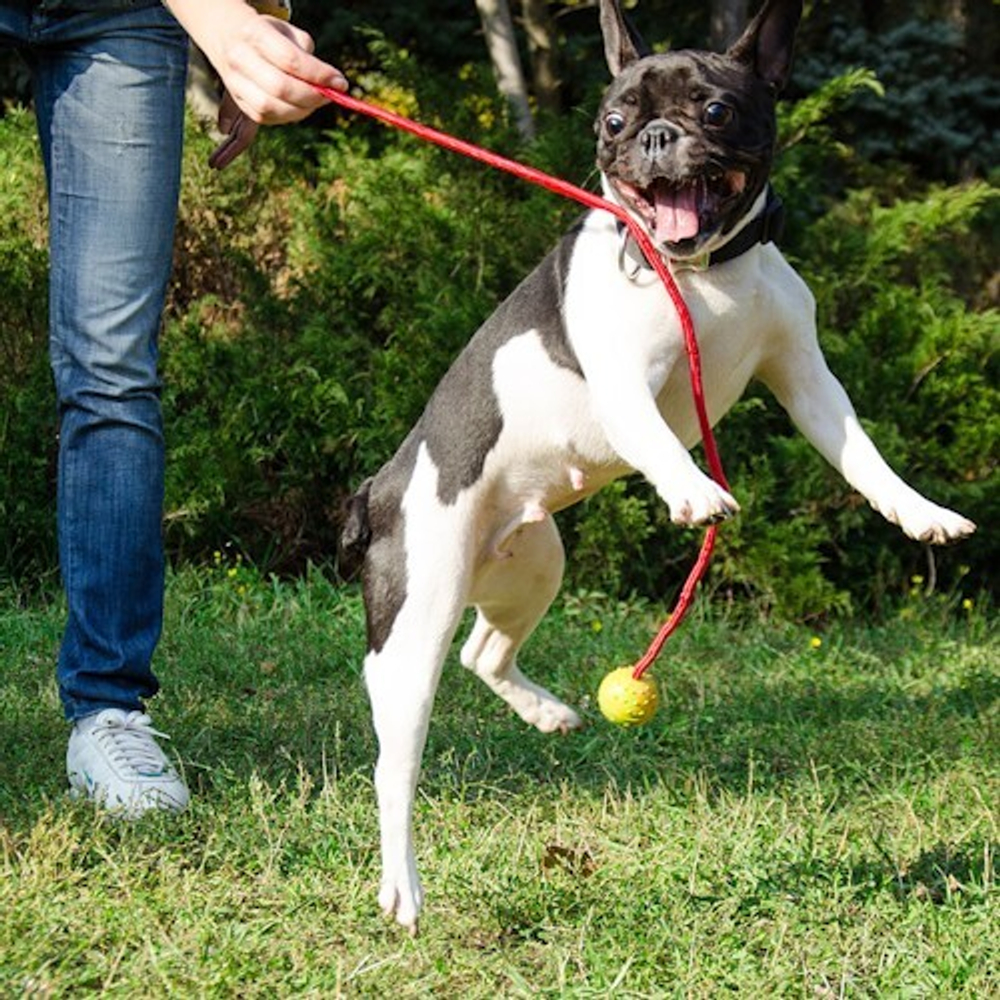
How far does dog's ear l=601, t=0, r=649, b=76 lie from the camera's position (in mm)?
3344

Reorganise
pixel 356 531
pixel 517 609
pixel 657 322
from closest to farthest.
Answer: pixel 657 322 → pixel 356 531 → pixel 517 609

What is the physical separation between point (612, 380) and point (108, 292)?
4.09 feet

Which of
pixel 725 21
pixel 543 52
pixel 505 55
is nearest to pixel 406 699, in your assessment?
pixel 505 55

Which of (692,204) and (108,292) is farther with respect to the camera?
(108,292)

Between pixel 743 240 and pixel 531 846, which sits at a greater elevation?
pixel 743 240

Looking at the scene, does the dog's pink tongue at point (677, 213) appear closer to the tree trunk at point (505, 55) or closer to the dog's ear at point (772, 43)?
the dog's ear at point (772, 43)

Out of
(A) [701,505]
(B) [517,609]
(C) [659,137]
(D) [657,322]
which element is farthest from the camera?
(B) [517,609]

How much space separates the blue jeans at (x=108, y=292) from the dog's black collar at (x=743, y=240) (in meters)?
1.14

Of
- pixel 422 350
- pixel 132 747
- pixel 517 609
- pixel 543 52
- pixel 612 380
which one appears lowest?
pixel 422 350

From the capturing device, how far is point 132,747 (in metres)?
3.83

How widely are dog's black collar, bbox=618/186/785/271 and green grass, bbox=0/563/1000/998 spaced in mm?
1198

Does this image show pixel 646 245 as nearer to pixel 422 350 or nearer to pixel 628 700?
pixel 628 700

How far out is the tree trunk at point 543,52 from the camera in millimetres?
8320

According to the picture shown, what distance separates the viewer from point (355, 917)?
10.5ft
